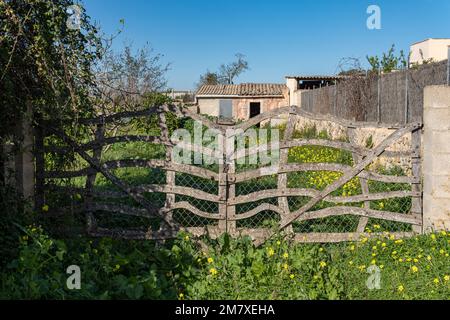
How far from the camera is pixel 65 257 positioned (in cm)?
522

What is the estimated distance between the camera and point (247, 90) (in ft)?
140

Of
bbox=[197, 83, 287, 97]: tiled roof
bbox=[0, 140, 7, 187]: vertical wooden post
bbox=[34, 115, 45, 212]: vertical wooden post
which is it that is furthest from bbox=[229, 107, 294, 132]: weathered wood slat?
bbox=[197, 83, 287, 97]: tiled roof

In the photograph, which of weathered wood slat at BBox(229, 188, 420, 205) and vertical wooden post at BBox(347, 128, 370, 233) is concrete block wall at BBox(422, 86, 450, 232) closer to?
weathered wood slat at BBox(229, 188, 420, 205)

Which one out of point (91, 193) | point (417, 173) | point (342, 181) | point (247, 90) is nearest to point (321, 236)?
point (342, 181)

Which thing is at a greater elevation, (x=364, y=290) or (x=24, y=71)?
(x=24, y=71)

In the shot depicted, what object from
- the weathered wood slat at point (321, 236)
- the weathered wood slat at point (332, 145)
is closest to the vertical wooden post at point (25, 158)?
the weathered wood slat at point (321, 236)

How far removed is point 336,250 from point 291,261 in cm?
123

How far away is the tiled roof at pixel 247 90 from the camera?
135 ft

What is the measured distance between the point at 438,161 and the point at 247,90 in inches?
1437

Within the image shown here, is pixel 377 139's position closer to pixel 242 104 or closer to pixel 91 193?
pixel 91 193
